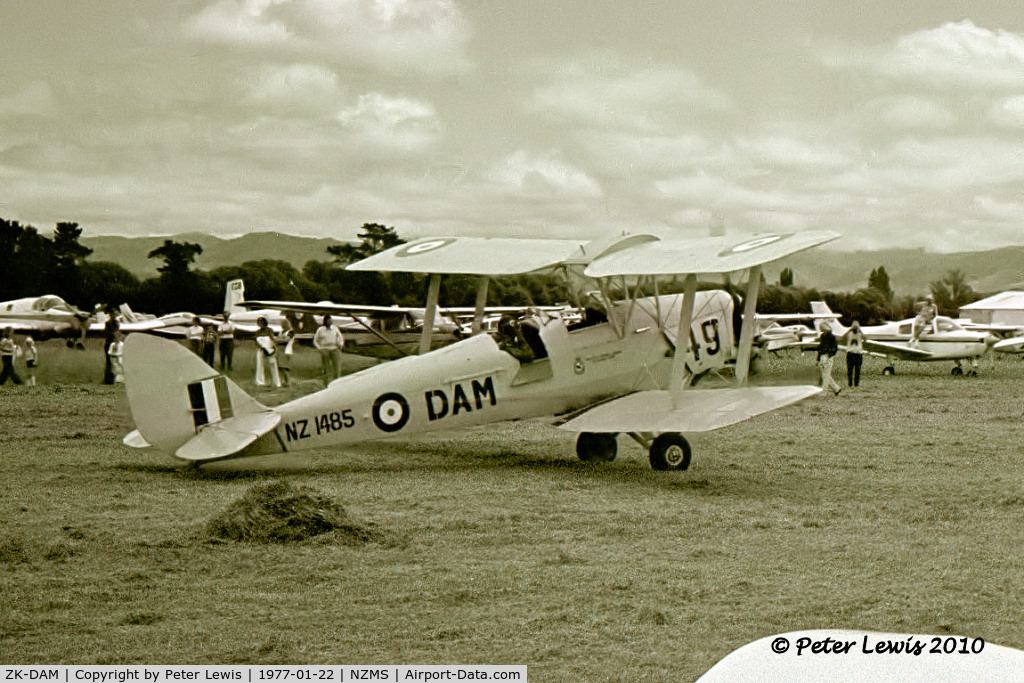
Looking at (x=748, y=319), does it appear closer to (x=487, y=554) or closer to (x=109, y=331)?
(x=487, y=554)

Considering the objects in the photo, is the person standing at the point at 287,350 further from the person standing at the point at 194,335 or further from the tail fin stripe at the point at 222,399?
the tail fin stripe at the point at 222,399

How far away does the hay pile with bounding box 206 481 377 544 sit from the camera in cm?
321

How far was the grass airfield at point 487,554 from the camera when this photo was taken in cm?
275

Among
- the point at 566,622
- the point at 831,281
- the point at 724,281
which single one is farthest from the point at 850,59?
the point at 566,622

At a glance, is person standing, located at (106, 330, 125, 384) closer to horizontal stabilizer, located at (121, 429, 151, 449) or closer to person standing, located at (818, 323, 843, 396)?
horizontal stabilizer, located at (121, 429, 151, 449)

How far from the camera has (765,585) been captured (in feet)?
10.0

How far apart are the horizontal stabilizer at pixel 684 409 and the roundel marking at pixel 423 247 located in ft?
2.98

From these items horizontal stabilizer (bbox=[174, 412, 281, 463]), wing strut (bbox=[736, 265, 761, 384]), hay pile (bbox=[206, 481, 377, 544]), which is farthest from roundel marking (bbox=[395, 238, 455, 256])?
hay pile (bbox=[206, 481, 377, 544])

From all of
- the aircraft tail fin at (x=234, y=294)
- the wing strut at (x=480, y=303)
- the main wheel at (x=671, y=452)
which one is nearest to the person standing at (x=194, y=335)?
the aircraft tail fin at (x=234, y=294)

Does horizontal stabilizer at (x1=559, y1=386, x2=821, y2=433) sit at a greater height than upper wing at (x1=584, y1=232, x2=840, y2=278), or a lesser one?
lesser

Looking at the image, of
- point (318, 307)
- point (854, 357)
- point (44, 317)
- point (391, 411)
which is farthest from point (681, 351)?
point (854, 357)

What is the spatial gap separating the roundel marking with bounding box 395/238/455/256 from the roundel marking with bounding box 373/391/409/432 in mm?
580

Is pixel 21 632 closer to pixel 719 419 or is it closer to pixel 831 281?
pixel 719 419

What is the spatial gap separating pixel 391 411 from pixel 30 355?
4.58 ft
